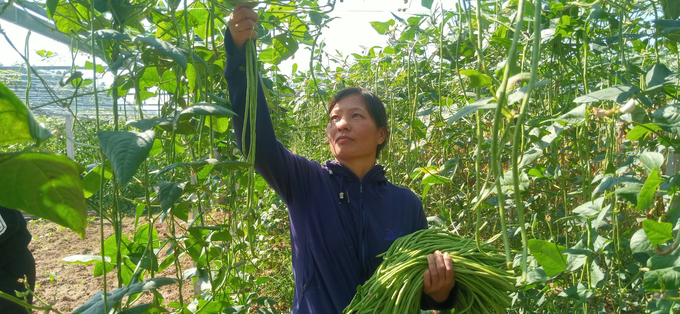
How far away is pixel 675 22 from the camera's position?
2.17 ft

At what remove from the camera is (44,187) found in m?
0.45

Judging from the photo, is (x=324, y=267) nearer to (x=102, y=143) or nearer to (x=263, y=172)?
(x=263, y=172)

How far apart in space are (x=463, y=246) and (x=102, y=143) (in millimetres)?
644

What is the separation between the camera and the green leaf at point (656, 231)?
629 millimetres

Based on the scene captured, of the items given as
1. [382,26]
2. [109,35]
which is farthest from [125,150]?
[382,26]

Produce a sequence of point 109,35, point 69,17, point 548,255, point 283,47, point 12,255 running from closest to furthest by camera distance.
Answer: point 109,35 < point 548,255 < point 69,17 < point 283,47 < point 12,255

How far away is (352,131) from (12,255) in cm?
162

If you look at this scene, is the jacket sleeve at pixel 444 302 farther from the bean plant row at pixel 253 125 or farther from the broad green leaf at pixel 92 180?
the broad green leaf at pixel 92 180

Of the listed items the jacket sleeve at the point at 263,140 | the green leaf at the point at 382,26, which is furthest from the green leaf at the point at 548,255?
the green leaf at the point at 382,26

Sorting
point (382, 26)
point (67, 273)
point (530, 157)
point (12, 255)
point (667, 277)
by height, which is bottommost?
point (67, 273)

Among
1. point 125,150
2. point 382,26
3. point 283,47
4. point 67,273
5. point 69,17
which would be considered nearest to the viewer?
point 125,150

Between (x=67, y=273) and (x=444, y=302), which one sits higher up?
(x=444, y=302)

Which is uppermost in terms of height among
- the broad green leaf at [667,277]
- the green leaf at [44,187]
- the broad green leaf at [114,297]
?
the green leaf at [44,187]

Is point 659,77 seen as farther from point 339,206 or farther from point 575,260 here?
point 339,206
